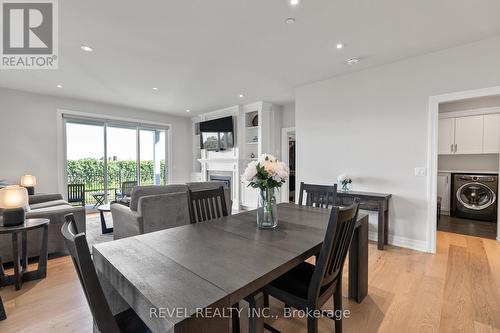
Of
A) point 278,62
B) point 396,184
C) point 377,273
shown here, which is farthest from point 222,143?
point 377,273

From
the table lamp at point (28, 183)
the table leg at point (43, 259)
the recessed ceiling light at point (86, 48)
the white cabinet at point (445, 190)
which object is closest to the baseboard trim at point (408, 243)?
the white cabinet at point (445, 190)

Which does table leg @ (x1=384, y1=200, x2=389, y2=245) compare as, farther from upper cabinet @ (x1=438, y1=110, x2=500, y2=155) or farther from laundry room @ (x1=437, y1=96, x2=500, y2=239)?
→ upper cabinet @ (x1=438, y1=110, x2=500, y2=155)

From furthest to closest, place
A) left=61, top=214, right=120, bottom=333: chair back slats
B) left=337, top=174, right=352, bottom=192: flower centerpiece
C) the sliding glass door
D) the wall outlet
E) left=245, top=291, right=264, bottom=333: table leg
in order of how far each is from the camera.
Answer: the sliding glass door
left=337, top=174, right=352, bottom=192: flower centerpiece
the wall outlet
left=245, top=291, right=264, bottom=333: table leg
left=61, top=214, right=120, bottom=333: chair back slats

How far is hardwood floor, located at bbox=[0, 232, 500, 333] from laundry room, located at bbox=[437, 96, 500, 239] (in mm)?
1874

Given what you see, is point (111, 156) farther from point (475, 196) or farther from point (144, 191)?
point (475, 196)

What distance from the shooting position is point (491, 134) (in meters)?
4.31

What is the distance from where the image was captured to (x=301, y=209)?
228 centimetres

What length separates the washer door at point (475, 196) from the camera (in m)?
4.34

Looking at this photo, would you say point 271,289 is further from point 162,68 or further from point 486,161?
point 486,161

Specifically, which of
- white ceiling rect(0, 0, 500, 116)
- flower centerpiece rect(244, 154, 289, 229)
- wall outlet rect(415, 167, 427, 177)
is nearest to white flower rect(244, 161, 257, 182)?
flower centerpiece rect(244, 154, 289, 229)

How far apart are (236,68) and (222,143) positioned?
2.98 metres

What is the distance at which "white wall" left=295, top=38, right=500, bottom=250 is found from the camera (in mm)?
2973

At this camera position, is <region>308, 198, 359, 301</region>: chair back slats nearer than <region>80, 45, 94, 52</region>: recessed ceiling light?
Yes

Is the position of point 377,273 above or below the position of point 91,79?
below
